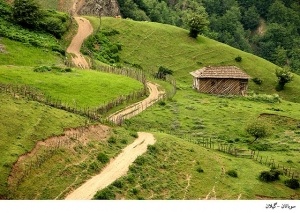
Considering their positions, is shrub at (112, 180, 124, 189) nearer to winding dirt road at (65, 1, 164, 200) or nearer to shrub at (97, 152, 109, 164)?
winding dirt road at (65, 1, 164, 200)

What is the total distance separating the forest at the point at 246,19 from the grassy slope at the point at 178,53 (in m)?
21.8

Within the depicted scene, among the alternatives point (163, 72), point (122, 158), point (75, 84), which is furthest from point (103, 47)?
point (122, 158)

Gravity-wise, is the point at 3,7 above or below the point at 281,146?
above

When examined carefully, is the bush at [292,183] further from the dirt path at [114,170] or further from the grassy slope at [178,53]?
the grassy slope at [178,53]

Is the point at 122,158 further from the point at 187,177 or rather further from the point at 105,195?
the point at 105,195

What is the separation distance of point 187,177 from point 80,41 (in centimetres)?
4374

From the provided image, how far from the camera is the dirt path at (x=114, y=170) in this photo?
2955 cm

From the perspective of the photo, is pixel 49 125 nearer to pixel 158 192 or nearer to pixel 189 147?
pixel 158 192

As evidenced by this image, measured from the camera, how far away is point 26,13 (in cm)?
6975

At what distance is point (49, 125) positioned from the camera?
35.2 m

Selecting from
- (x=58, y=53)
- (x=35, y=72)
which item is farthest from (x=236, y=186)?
(x=58, y=53)

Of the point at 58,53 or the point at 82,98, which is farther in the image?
the point at 58,53

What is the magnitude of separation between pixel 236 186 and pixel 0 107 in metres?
16.6

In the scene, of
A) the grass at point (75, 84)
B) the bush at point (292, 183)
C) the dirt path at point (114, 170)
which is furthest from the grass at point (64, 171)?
the bush at point (292, 183)
